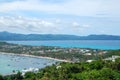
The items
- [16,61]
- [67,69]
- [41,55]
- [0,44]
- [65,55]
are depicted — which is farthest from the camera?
[0,44]

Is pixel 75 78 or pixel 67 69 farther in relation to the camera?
pixel 67 69

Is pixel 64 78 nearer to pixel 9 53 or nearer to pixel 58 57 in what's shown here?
pixel 58 57

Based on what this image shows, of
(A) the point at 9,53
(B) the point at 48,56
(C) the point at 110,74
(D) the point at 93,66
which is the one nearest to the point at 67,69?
(D) the point at 93,66

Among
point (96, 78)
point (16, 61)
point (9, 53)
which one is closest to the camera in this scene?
point (96, 78)

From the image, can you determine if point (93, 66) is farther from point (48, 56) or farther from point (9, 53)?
point (9, 53)

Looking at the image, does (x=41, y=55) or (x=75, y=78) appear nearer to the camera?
(x=75, y=78)

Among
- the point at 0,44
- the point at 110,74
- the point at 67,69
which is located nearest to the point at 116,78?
the point at 110,74

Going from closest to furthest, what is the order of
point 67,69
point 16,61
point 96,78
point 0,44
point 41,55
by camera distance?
point 96,78 < point 67,69 < point 16,61 < point 41,55 < point 0,44

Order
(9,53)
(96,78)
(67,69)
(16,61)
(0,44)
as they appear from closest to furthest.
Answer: (96,78), (67,69), (16,61), (9,53), (0,44)

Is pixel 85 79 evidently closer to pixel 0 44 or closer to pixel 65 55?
pixel 65 55
